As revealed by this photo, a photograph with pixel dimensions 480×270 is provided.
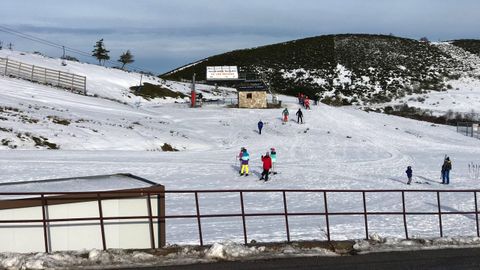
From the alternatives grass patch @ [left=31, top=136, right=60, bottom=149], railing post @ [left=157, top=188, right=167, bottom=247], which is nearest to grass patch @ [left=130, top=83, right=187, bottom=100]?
grass patch @ [left=31, top=136, right=60, bottom=149]

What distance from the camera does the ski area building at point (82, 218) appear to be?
28.7 feet

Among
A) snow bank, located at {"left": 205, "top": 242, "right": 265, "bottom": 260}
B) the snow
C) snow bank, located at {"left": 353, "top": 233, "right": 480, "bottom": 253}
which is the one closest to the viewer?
snow bank, located at {"left": 205, "top": 242, "right": 265, "bottom": 260}

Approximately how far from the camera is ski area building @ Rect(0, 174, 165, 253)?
873 cm

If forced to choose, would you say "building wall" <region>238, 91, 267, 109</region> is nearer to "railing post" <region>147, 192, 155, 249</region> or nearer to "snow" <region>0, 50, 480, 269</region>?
"snow" <region>0, 50, 480, 269</region>

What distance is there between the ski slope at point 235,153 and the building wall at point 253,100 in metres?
2.08

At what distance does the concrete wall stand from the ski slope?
466cm

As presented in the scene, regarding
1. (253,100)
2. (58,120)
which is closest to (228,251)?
(58,120)

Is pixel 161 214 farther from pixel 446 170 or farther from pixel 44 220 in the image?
pixel 446 170

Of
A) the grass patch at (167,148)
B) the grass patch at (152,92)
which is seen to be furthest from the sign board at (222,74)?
the grass patch at (167,148)

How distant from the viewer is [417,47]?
4444 inches

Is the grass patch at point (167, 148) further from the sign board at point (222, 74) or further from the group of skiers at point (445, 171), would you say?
the sign board at point (222, 74)

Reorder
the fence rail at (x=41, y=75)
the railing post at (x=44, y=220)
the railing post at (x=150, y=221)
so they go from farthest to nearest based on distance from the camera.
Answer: the fence rail at (x=41, y=75), the railing post at (x=150, y=221), the railing post at (x=44, y=220)

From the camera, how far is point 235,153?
33.2 m

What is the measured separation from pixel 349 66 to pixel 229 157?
7056 centimetres
